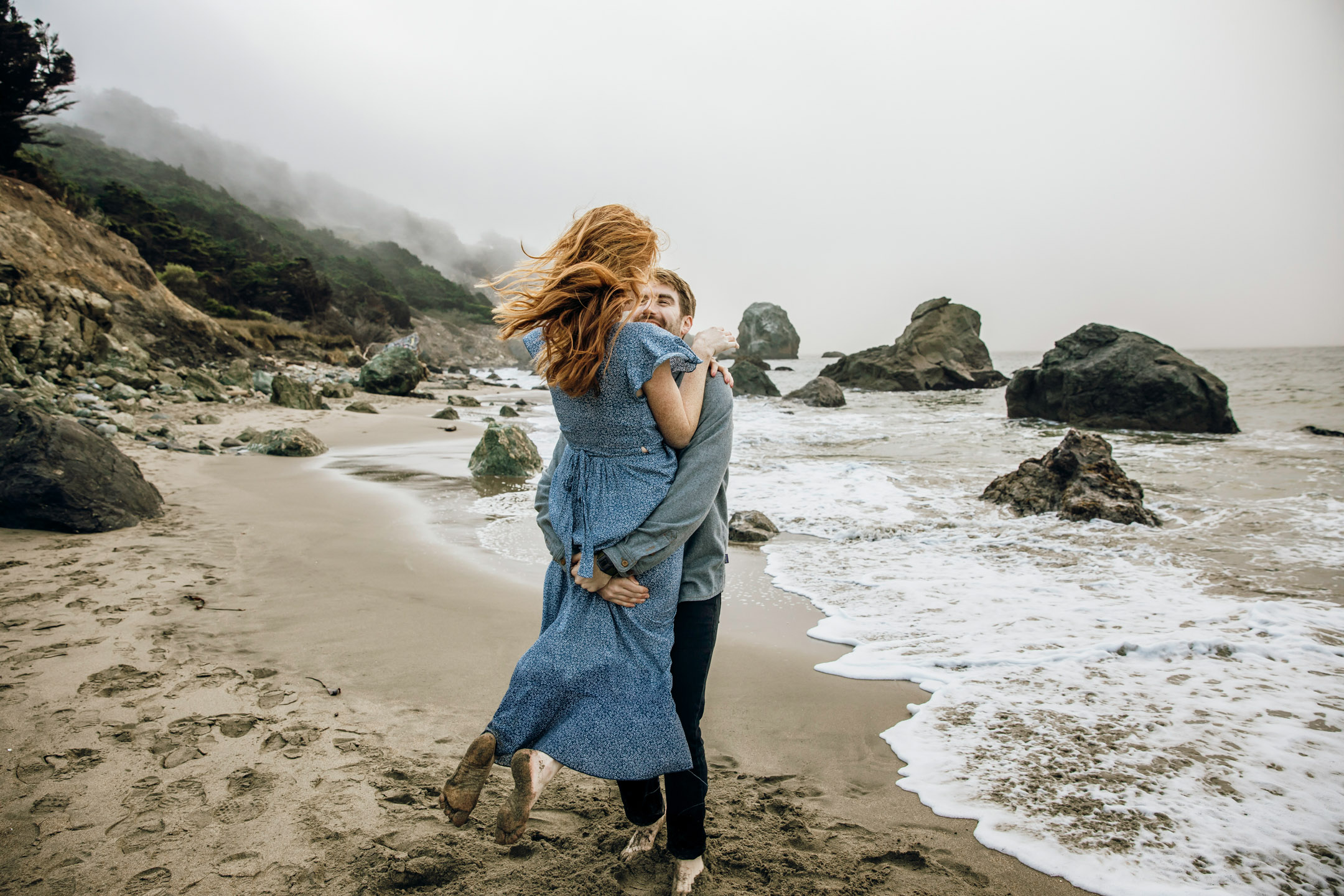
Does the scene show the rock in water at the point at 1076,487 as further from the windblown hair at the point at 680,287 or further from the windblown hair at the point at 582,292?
the windblown hair at the point at 582,292

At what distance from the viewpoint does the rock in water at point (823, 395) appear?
79.0 feet

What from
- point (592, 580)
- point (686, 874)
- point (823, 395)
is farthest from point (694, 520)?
point (823, 395)

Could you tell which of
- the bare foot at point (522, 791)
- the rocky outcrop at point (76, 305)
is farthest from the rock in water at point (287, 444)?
the bare foot at point (522, 791)

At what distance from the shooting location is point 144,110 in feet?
350

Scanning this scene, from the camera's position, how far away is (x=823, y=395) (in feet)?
79.7

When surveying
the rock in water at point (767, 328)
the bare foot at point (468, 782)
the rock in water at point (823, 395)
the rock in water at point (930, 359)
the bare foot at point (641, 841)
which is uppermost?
the rock in water at point (767, 328)

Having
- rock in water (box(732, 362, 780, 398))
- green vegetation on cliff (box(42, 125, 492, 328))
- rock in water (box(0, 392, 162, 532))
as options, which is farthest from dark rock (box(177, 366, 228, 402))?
rock in water (box(732, 362, 780, 398))

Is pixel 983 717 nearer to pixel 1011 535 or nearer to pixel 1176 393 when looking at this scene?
pixel 1011 535

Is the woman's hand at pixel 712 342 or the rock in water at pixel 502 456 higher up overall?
the woman's hand at pixel 712 342

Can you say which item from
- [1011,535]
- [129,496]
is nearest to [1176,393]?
[1011,535]

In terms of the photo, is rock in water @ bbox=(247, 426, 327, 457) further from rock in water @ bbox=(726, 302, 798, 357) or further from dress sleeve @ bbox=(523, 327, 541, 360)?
rock in water @ bbox=(726, 302, 798, 357)

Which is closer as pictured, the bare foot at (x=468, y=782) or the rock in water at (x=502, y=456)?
the bare foot at (x=468, y=782)

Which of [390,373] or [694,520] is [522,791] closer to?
[694,520]

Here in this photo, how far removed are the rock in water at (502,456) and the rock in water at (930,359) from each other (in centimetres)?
2866
